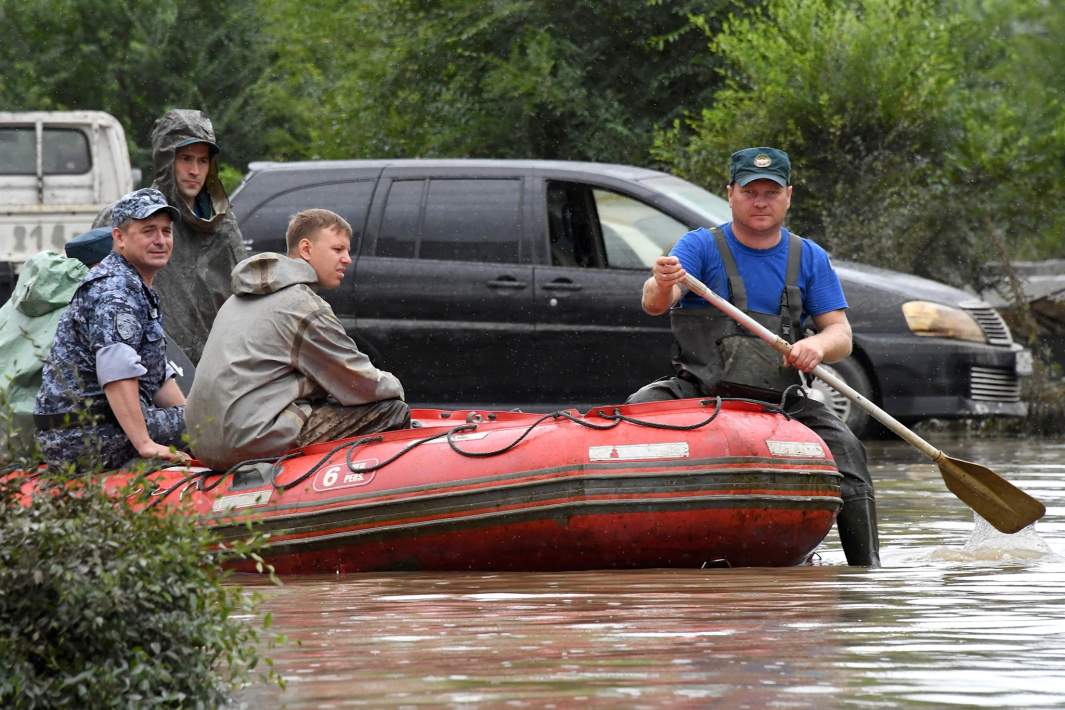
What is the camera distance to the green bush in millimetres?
4656

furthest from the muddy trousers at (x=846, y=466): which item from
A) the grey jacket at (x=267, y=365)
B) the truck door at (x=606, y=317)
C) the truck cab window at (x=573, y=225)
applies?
the truck cab window at (x=573, y=225)

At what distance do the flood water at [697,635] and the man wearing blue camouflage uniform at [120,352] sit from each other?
962 mm

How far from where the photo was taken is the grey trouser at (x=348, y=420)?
8.20 meters

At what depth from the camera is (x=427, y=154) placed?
23.1 meters

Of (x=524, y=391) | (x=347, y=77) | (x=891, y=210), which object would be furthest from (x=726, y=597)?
(x=347, y=77)

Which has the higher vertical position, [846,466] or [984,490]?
[846,466]

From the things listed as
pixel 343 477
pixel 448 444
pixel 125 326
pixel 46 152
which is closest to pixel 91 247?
pixel 125 326

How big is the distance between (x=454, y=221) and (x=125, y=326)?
546cm

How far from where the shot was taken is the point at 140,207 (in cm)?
814

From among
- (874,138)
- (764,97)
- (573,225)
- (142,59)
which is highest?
(142,59)

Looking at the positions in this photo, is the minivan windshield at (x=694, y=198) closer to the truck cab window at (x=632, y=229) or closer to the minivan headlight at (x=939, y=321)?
the truck cab window at (x=632, y=229)

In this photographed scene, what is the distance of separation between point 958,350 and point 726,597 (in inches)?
272

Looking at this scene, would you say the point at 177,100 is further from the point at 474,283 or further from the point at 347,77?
the point at 474,283

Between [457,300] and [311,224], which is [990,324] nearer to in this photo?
[457,300]
